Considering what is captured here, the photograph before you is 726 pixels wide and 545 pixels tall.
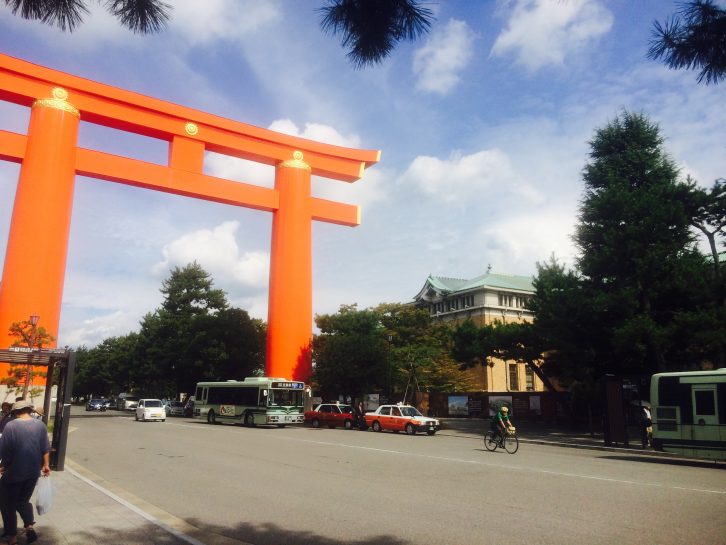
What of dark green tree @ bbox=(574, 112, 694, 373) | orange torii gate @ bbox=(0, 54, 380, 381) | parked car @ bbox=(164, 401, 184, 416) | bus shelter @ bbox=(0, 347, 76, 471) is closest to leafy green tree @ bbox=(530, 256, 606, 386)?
dark green tree @ bbox=(574, 112, 694, 373)

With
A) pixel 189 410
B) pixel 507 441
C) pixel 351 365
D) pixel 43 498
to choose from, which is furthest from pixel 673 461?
pixel 189 410

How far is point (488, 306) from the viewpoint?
59844 mm

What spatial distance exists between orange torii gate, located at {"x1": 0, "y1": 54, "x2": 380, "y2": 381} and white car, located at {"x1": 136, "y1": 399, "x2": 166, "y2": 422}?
730 centimetres

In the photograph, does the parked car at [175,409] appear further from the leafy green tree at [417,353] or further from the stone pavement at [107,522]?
the stone pavement at [107,522]

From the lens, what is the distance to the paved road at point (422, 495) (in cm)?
672

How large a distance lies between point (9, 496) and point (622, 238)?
26218mm

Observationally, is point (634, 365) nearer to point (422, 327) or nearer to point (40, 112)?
point (422, 327)

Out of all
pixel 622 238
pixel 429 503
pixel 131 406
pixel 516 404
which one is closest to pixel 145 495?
pixel 429 503

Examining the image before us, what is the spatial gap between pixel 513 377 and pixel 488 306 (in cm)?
815

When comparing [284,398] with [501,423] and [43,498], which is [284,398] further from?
[43,498]

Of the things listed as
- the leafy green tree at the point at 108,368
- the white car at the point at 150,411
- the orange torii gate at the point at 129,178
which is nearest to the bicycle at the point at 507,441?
the orange torii gate at the point at 129,178

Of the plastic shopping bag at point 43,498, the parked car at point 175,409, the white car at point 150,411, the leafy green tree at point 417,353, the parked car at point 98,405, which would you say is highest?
the leafy green tree at point 417,353

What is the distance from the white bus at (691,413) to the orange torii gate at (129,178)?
2443cm

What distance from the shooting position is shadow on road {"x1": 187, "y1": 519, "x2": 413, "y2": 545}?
6223 mm
